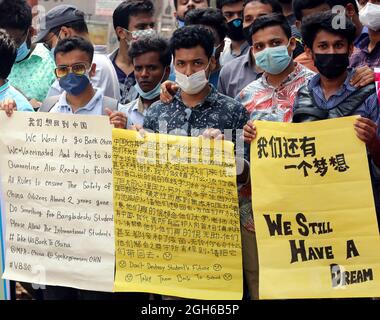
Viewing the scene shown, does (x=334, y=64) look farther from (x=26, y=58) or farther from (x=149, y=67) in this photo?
(x=26, y=58)

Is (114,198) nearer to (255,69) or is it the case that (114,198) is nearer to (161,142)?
(161,142)

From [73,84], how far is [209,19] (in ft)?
4.60

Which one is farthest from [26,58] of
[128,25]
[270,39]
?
[270,39]

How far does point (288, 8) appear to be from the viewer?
391 inches

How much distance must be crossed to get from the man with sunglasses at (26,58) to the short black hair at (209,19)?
43.8 inches

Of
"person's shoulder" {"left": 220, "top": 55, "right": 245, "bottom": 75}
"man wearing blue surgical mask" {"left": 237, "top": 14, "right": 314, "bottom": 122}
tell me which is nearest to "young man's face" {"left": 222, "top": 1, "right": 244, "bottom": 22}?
"person's shoulder" {"left": 220, "top": 55, "right": 245, "bottom": 75}

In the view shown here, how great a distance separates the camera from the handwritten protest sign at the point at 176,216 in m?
7.37

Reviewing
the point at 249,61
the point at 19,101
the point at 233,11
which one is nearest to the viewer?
the point at 19,101

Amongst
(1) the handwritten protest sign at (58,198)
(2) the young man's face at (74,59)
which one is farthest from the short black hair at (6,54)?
(1) the handwritten protest sign at (58,198)

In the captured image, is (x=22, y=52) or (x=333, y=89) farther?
(x=22, y=52)

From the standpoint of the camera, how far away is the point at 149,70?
329 inches

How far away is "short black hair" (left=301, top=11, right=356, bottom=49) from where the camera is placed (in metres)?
7.47
